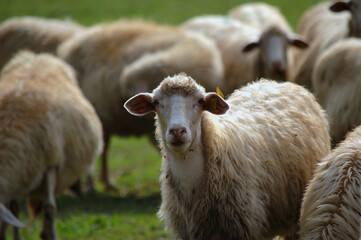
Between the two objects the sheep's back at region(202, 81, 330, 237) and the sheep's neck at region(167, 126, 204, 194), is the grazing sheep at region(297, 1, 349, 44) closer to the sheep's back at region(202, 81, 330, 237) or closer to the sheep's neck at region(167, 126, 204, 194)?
the sheep's back at region(202, 81, 330, 237)

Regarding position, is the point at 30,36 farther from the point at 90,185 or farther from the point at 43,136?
the point at 43,136

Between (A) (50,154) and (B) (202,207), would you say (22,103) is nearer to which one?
(A) (50,154)

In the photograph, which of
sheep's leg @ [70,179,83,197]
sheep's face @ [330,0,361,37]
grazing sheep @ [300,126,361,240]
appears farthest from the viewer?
sheep's leg @ [70,179,83,197]

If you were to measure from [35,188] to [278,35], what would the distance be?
507 cm

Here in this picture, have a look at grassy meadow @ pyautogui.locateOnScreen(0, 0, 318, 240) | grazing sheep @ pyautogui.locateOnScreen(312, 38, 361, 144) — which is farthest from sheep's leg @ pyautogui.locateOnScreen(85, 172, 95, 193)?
grazing sheep @ pyautogui.locateOnScreen(312, 38, 361, 144)

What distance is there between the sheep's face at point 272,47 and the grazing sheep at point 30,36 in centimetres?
398

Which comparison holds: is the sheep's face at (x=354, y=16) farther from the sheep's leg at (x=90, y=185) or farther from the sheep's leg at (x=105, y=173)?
the sheep's leg at (x=90, y=185)

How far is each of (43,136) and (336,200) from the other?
3.66 m

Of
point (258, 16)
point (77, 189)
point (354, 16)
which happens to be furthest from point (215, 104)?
point (258, 16)

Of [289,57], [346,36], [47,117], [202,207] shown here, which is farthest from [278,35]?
[202,207]

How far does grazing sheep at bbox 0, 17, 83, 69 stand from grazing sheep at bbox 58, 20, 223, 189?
0.78 m

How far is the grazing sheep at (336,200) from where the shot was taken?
4.13m

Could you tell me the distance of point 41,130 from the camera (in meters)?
6.82

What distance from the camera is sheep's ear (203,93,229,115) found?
4.73m
